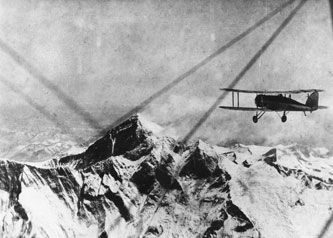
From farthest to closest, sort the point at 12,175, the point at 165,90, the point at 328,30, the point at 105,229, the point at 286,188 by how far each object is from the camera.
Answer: the point at 286,188, the point at 105,229, the point at 12,175, the point at 165,90, the point at 328,30

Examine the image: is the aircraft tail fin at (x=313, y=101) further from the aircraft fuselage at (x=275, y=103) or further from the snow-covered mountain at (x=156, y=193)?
the snow-covered mountain at (x=156, y=193)

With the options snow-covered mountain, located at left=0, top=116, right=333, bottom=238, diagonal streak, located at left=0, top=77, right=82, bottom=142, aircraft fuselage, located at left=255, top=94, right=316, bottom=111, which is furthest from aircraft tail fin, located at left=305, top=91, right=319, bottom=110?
snow-covered mountain, located at left=0, top=116, right=333, bottom=238

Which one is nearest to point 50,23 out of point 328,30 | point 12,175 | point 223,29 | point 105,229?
point 223,29

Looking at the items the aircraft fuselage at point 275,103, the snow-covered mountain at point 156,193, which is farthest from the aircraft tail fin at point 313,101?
the snow-covered mountain at point 156,193

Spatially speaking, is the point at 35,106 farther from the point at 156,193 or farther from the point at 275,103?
the point at 156,193

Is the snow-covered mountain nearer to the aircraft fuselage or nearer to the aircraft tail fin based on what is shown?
the aircraft tail fin

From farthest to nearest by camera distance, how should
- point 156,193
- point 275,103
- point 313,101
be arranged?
1. point 156,193
2. point 313,101
3. point 275,103

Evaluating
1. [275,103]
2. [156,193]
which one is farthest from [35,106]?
[156,193]

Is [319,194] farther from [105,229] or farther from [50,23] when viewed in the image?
[50,23]
